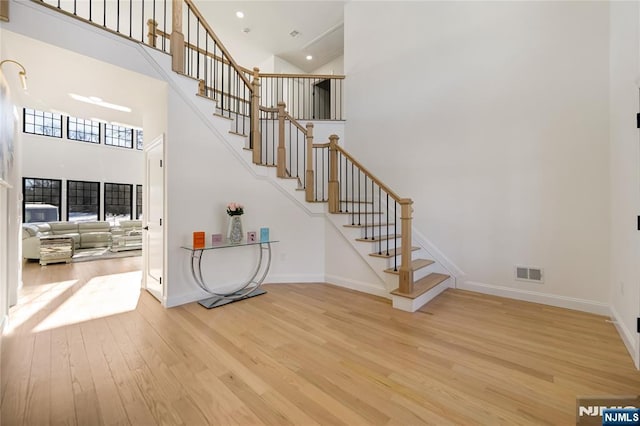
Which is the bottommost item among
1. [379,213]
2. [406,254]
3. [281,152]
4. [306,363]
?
[306,363]

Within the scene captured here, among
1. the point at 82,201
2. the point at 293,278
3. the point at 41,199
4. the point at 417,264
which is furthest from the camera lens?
the point at 82,201

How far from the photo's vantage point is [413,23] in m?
4.21

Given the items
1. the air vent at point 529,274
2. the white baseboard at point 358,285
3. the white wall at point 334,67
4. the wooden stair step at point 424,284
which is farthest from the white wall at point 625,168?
the white wall at point 334,67

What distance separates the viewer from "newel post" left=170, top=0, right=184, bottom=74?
3.13 meters

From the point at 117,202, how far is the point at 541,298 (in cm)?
1175

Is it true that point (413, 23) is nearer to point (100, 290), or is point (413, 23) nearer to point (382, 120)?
point (382, 120)

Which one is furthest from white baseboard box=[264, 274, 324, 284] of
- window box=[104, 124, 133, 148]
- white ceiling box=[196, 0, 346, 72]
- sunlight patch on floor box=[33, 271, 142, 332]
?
window box=[104, 124, 133, 148]

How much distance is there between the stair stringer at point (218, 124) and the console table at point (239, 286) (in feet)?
2.84

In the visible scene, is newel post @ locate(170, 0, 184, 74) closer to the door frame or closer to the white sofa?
the door frame

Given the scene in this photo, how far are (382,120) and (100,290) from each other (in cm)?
509

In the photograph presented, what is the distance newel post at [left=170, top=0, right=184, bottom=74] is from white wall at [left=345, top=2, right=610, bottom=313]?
3.02 metres

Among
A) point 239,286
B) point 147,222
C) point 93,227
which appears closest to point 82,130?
point 93,227

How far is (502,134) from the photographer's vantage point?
3.46 m

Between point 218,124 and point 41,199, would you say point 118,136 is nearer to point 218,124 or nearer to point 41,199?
point 41,199
